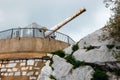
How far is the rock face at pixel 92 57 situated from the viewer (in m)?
17.3

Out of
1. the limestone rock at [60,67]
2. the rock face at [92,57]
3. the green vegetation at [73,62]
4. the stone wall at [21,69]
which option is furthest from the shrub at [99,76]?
the stone wall at [21,69]

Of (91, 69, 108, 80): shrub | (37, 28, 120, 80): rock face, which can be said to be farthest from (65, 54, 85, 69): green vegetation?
(91, 69, 108, 80): shrub

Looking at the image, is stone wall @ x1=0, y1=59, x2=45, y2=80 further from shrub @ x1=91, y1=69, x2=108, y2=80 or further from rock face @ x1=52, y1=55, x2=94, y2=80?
shrub @ x1=91, y1=69, x2=108, y2=80

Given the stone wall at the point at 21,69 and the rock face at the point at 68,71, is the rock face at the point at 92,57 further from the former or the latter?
the stone wall at the point at 21,69

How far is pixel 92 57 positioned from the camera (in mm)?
18047

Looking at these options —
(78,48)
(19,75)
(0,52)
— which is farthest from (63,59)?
(0,52)

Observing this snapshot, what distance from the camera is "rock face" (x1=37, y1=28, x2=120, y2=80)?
56.7 feet

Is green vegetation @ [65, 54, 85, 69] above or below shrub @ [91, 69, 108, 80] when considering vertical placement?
above

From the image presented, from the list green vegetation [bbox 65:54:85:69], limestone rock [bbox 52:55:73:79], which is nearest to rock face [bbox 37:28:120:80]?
limestone rock [bbox 52:55:73:79]

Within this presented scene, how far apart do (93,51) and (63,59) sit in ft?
5.21

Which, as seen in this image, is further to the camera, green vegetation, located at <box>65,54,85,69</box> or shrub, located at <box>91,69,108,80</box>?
green vegetation, located at <box>65,54,85,69</box>

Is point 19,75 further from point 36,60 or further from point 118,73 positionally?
point 118,73

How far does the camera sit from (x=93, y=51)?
60.1ft

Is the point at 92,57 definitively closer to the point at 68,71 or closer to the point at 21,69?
the point at 68,71
